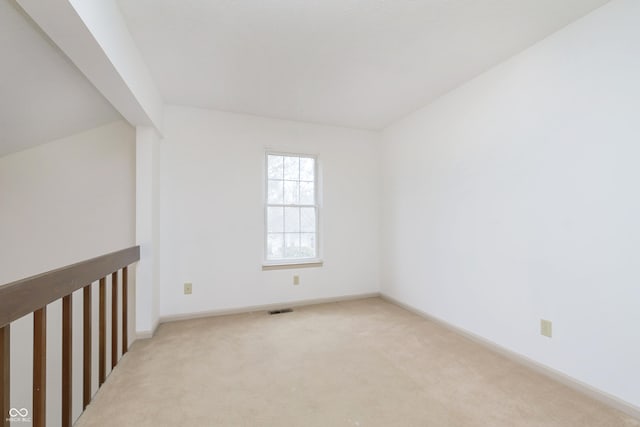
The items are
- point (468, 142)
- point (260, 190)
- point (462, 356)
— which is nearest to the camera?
point (462, 356)

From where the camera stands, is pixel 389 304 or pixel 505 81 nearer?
pixel 505 81

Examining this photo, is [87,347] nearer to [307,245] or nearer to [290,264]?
[290,264]

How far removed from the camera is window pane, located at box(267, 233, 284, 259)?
3613 millimetres

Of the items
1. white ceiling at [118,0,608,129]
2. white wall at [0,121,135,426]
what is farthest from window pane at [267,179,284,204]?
white wall at [0,121,135,426]

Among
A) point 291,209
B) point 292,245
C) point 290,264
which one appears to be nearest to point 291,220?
point 291,209

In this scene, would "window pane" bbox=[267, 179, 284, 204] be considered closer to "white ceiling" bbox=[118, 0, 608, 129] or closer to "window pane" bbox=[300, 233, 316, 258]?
"window pane" bbox=[300, 233, 316, 258]

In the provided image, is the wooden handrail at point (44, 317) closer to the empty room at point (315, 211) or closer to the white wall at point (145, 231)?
the empty room at point (315, 211)

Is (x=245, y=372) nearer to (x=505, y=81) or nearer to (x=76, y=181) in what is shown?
(x=76, y=181)

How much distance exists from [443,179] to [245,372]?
2.55m

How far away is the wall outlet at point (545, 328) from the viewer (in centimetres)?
203

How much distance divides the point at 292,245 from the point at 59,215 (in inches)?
95.2

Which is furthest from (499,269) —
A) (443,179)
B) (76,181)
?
(76,181)

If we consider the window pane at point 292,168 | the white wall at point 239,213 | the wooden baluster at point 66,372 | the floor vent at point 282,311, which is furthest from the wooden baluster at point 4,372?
the window pane at point 292,168

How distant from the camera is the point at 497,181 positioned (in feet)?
7.88
